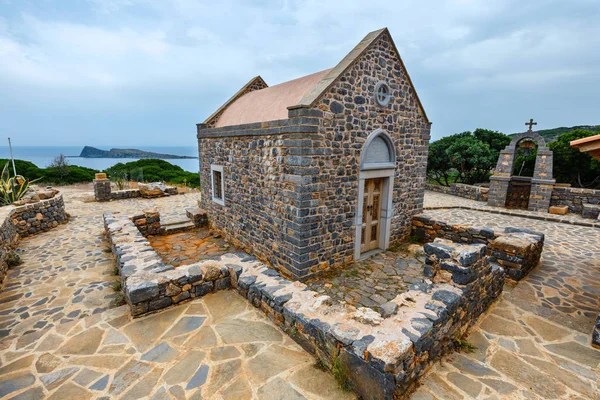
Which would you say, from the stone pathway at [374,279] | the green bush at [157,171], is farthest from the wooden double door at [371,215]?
the green bush at [157,171]

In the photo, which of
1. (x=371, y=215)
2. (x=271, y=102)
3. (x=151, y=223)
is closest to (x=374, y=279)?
(x=371, y=215)

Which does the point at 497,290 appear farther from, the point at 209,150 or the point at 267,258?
the point at 209,150

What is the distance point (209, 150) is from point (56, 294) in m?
5.56

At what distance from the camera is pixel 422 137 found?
7.94m

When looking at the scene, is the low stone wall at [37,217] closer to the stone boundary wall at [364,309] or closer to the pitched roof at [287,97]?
the stone boundary wall at [364,309]

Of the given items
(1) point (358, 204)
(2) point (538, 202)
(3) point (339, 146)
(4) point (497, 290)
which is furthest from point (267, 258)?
(2) point (538, 202)

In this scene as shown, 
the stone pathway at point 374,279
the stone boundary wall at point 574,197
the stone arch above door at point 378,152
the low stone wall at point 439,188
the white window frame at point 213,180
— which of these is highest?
the stone arch above door at point 378,152

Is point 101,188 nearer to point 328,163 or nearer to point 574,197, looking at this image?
point 328,163

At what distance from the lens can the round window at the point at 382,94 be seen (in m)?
6.32

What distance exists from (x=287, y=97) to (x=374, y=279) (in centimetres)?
477

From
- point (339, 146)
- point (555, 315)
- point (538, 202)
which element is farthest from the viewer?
point (538, 202)

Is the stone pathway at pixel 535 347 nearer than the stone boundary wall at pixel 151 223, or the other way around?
the stone pathway at pixel 535 347

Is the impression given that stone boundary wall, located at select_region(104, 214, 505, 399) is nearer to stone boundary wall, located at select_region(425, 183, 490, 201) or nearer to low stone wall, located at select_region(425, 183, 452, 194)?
stone boundary wall, located at select_region(425, 183, 490, 201)

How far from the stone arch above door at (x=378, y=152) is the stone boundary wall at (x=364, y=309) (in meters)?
2.61
